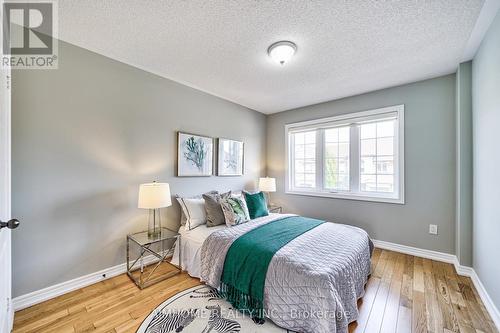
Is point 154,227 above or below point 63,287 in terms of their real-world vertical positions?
above

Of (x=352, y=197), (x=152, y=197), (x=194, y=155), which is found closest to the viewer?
(x=152, y=197)

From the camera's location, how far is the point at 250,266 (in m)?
1.88

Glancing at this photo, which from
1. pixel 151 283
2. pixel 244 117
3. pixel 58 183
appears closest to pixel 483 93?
pixel 244 117

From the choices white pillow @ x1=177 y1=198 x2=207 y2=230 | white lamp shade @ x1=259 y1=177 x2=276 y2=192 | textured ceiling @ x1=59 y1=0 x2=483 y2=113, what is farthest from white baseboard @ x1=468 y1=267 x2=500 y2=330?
white pillow @ x1=177 y1=198 x2=207 y2=230

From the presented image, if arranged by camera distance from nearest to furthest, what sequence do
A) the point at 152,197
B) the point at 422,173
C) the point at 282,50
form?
the point at 282,50 → the point at 152,197 → the point at 422,173

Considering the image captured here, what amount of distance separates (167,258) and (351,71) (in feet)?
11.2

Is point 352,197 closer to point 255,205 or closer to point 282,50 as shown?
point 255,205

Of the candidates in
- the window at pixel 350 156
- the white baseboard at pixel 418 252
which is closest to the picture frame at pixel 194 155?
the window at pixel 350 156

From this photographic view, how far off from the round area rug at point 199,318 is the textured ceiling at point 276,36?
2507 millimetres

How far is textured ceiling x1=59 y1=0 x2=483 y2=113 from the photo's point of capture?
1684 millimetres

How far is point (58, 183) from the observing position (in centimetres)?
207

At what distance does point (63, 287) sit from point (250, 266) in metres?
1.88

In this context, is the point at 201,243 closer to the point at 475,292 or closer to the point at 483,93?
the point at 475,292

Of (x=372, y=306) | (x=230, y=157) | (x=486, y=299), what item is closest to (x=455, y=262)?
(x=486, y=299)
